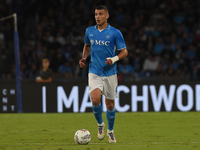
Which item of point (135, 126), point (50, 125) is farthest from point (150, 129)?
point (50, 125)

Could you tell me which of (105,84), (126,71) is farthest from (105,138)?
(126,71)

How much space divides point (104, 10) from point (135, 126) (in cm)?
358

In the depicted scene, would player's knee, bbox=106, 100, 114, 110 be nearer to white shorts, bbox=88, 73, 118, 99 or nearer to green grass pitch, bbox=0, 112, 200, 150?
white shorts, bbox=88, 73, 118, 99

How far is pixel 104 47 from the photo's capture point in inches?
275

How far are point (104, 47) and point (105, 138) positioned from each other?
5.74 ft

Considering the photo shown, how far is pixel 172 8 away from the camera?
58.6 feet

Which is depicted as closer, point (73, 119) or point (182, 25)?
point (73, 119)

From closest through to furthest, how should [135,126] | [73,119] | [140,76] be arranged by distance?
[135,126] < [73,119] < [140,76]

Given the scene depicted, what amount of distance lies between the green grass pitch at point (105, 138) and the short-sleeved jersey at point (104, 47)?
122 centimetres

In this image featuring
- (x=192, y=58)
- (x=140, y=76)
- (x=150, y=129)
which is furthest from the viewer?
(x=192, y=58)

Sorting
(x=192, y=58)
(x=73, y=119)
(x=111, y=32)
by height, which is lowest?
(x=73, y=119)

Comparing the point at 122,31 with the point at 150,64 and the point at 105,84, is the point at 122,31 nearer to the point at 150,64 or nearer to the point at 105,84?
the point at 150,64

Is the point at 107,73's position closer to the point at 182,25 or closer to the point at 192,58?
the point at 192,58

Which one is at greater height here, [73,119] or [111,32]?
[111,32]
